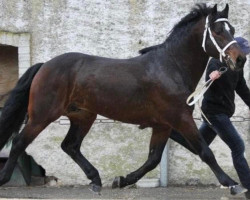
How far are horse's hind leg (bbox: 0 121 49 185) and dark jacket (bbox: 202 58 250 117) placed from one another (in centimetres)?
172

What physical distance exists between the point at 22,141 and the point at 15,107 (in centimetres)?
45

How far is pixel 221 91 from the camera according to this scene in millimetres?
5926

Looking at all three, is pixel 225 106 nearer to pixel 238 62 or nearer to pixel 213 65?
pixel 213 65

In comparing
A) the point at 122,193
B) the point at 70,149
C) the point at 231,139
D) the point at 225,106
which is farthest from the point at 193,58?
the point at 122,193

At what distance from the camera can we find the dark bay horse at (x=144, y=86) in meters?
5.22

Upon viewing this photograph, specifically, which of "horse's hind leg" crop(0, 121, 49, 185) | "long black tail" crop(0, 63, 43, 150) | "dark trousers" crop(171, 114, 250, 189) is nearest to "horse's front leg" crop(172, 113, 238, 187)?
"dark trousers" crop(171, 114, 250, 189)

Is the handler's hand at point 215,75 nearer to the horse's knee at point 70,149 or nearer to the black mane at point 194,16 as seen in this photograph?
the black mane at point 194,16

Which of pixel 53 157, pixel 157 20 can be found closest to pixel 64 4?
pixel 157 20

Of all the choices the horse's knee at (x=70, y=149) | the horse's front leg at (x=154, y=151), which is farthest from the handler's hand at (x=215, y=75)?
the horse's knee at (x=70, y=149)

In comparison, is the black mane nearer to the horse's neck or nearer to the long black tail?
the horse's neck

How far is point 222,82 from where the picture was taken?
5.90m

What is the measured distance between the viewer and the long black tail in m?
5.82

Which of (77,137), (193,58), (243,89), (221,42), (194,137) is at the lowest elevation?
(77,137)

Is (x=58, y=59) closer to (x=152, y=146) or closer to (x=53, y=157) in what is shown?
(x=152, y=146)
